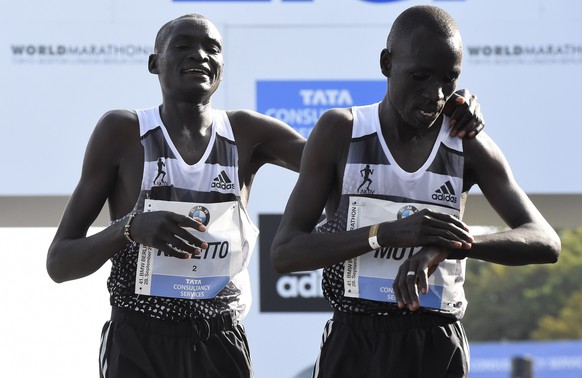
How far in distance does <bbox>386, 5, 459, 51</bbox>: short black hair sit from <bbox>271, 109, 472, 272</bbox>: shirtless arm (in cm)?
31

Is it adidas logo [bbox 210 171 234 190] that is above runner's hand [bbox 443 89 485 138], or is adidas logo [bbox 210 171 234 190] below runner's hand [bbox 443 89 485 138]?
below

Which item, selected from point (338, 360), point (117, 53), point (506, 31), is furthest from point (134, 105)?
point (338, 360)

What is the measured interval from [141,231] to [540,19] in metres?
3.93

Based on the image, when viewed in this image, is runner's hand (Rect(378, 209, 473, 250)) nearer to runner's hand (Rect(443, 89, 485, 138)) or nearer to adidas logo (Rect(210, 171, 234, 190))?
runner's hand (Rect(443, 89, 485, 138))

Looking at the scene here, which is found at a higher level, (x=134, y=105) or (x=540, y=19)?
(x=540, y=19)

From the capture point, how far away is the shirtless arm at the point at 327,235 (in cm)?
293

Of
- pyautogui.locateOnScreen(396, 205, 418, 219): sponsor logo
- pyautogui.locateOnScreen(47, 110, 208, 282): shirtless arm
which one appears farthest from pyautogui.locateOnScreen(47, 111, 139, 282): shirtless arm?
pyautogui.locateOnScreen(396, 205, 418, 219): sponsor logo

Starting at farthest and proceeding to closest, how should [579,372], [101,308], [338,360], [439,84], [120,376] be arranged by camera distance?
[579,372]
[101,308]
[120,376]
[338,360]
[439,84]

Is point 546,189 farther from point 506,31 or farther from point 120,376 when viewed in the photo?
→ point 120,376

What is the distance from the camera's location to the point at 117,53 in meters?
6.50

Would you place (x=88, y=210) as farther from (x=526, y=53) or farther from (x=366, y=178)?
(x=526, y=53)

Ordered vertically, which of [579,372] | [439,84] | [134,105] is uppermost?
[134,105]

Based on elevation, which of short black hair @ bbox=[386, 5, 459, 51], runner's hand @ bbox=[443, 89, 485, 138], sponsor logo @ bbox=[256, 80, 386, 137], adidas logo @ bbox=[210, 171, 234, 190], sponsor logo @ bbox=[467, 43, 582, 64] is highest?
sponsor logo @ bbox=[467, 43, 582, 64]

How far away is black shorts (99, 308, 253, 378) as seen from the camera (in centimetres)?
361
